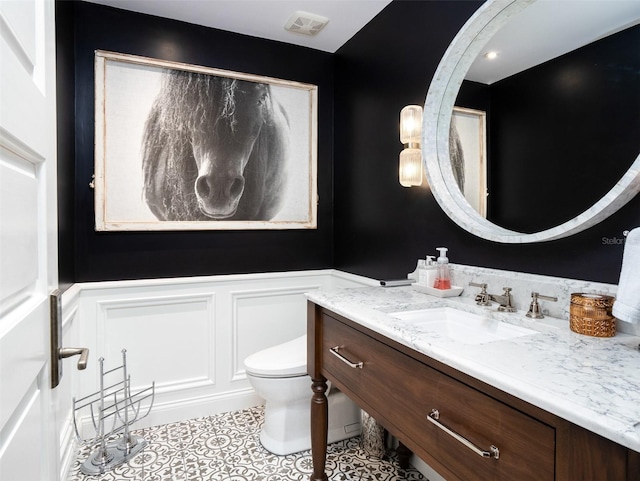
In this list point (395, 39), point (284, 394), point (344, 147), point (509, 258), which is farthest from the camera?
point (344, 147)

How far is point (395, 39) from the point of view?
2.08 m

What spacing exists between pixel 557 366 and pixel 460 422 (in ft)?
0.79

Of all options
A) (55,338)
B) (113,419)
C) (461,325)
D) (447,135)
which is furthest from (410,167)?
(113,419)

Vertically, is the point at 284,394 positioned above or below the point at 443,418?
below

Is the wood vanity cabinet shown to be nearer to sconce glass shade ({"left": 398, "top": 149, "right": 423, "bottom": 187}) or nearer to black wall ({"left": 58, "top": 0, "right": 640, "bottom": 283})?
black wall ({"left": 58, "top": 0, "right": 640, "bottom": 283})

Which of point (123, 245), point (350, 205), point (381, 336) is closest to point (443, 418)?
point (381, 336)

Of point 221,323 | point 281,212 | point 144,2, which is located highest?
point 144,2

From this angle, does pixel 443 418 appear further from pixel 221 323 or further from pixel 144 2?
pixel 144 2

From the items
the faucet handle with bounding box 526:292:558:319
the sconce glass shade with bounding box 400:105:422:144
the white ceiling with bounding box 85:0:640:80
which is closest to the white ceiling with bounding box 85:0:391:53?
the white ceiling with bounding box 85:0:640:80

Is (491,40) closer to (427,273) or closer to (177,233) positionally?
(427,273)

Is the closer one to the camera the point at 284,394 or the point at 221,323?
the point at 284,394

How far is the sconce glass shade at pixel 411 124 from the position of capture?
6.05 ft

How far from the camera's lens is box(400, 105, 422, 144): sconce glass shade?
1.84 m

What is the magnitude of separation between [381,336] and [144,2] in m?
2.16
